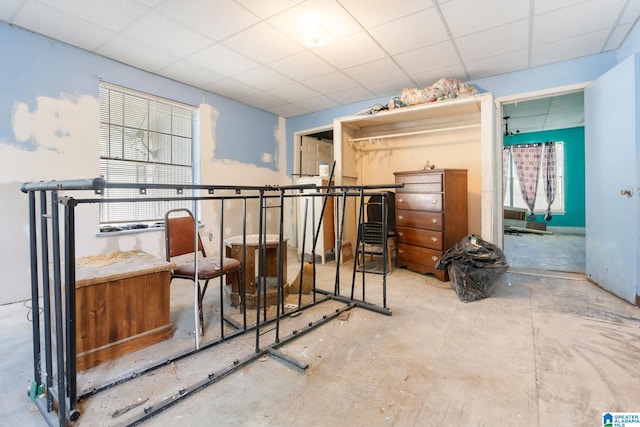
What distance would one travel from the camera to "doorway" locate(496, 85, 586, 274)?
187 inches

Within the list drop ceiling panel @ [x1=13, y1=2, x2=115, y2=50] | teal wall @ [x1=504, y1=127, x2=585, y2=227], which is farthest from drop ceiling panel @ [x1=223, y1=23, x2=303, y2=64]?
teal wall @ [x1=504, y1=127, x2=585, y2=227]

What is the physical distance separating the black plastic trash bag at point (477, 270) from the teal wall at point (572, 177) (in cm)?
617

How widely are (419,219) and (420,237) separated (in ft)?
0.68

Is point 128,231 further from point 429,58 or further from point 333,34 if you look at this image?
point 429,58

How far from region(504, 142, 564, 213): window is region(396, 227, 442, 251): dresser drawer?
603cm

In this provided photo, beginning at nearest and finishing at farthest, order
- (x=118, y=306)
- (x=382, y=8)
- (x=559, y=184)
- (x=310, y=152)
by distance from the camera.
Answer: (x=118, y=306) < (x=382, y=8) < (x=310, y=152) < (x=559, y=184)

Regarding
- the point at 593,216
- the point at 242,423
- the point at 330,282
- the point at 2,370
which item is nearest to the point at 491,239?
the point at 593,216

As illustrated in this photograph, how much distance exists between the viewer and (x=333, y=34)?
9.04 feet

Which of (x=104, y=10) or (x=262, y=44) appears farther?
(x=262, y=44)

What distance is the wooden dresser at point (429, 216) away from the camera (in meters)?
3.24

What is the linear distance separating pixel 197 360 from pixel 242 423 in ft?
1.97

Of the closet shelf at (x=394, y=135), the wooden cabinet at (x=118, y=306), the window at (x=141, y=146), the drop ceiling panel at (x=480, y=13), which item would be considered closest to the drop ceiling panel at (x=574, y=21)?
the drop ceiling panel at (x=480, y=13)

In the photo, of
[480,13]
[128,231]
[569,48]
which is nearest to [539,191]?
[569,48]

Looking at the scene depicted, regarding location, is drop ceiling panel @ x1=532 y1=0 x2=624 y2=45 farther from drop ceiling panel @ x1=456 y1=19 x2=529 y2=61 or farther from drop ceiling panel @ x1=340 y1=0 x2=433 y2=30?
drop ceiling panel @ x1=340 y1=0 x2=433 y2=30
